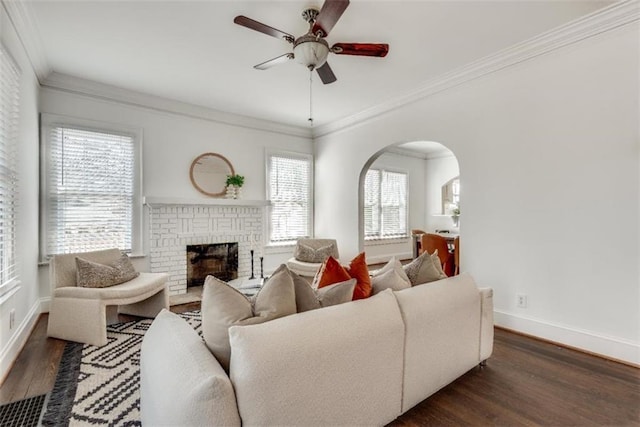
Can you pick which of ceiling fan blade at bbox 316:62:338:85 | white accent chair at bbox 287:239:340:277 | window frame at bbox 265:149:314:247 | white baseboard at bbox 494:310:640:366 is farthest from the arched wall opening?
ceiling fan blade at bbox 316:62:338:85

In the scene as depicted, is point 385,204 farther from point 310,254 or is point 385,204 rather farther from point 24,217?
point 24,217

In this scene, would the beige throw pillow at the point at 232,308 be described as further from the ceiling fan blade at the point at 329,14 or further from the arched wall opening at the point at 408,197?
the arched wall opening at the point at 408,197

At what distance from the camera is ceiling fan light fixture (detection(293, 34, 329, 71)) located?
236 centimetres

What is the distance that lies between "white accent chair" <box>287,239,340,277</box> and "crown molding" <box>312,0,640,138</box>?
222cm

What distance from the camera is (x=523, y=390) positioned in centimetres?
204

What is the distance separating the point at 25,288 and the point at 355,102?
4231mm

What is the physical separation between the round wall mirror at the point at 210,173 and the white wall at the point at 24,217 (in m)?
1.78

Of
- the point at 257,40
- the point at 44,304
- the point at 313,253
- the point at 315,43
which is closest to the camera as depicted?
the point at 315,43

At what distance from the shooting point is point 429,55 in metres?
3.15

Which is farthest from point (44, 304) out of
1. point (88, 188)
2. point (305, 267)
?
point (305, 267)

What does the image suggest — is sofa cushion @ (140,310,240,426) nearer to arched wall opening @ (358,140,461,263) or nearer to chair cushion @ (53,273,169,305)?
chair cushion @ (53,273,169,305)

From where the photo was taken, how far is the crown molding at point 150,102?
369cm

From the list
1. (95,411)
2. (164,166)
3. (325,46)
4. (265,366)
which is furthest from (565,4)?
(164,166)

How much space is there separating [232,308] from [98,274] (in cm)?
241
